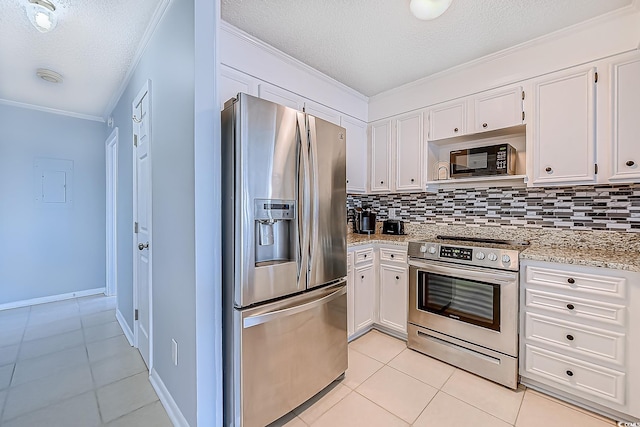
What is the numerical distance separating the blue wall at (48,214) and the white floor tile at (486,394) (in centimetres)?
459

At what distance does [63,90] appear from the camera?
2930 mm

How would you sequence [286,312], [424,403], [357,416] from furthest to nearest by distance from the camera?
[424,403] < [357,416] < [286,312]

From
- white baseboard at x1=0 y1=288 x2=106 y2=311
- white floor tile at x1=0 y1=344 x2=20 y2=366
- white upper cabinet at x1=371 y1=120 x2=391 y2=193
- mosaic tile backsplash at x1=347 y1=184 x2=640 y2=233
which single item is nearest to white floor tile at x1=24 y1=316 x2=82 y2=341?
white floor tile at x1=0 y1=344 x2=20 y2=366

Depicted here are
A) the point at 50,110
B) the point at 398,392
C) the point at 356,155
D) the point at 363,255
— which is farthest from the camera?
the point at 50,110

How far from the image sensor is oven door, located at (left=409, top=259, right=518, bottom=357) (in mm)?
1908

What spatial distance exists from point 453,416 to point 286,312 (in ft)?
3.89

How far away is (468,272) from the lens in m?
2.08

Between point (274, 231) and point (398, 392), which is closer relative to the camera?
point (274, 231)

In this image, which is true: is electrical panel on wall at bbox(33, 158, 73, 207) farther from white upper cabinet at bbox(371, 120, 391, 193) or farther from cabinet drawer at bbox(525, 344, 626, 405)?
cabinet drawer at bbox(525, 344, 626, 405)

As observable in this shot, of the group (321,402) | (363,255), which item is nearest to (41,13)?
(363,255)

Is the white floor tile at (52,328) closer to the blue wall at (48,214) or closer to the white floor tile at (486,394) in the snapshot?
the blue wall at (48,214)

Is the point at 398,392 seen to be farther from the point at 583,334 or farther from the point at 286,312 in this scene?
the point at 583,334

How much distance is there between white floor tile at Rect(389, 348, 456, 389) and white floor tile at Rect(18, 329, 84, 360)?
9.40ft

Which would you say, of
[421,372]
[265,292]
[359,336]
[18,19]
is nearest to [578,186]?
[421,372]
